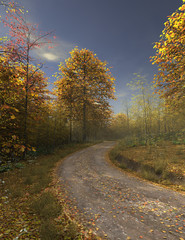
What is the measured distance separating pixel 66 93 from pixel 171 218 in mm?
16324

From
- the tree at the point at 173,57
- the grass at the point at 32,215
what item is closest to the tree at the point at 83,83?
the tree at the point at 173,57

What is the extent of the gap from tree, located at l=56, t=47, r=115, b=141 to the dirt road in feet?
41.8

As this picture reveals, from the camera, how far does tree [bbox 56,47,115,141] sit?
55.8ft

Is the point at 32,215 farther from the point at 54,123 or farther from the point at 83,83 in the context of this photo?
the point at 83,83

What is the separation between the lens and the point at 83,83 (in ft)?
55.1

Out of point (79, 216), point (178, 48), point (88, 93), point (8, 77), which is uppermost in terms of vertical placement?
point (88, 93)

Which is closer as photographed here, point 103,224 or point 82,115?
point 103,224

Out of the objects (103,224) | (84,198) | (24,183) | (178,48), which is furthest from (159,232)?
(178,48)

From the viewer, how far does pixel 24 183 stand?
568cm

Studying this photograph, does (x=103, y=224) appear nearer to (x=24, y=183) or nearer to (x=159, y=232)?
(x=159, y=232)

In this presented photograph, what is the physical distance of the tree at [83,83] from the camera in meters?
17.0

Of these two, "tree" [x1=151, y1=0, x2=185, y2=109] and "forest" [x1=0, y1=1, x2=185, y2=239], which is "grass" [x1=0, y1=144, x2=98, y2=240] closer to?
"forest" [x1=0, y1=1, x2=185, y2=239]

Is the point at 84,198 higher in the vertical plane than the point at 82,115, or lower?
lower

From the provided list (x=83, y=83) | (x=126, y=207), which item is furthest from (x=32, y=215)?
(x=83, y=83)
